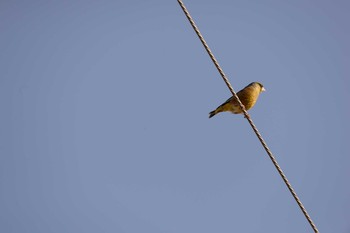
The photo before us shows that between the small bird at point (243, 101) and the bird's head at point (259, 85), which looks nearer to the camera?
the small bird at point (243, 101)

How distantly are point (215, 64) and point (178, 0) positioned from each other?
0.70m

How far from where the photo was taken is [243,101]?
8.47 metres

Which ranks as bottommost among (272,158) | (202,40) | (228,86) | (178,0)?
(272,158)

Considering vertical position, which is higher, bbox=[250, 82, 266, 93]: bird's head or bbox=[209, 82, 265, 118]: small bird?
bbox=[250, 82, 266, 93]: bird's head

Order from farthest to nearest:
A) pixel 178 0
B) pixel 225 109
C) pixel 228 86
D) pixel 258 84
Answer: pixel 258 84, pixel 225 109, pixel 228 86, pixel 178 0

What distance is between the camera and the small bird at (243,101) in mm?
8180

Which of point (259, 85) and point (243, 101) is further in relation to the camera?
point (259, 85)

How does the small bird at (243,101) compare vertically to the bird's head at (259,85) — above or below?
below

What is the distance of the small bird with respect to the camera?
8.18 metres

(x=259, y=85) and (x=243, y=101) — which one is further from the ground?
(x=259, y=85)

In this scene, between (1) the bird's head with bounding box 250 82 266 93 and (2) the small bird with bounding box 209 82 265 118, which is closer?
(2) the small bird with bounding box 209 82 265 118

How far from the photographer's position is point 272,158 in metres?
4.53

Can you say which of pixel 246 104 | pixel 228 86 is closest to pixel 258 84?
pixel 246 104

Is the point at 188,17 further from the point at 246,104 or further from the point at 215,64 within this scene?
the point at 246,104
